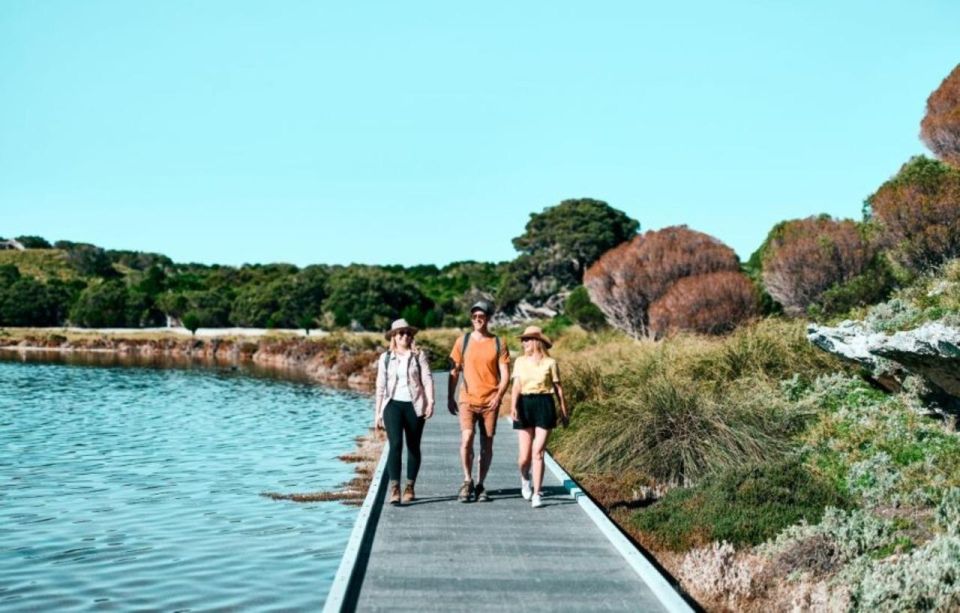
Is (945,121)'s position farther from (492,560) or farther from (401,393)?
(492,560)

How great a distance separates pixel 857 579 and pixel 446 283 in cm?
9942

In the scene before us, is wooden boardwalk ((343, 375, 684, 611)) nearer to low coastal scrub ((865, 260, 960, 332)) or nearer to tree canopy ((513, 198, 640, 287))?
low coastal scrub ((865, 260, 960, 332))

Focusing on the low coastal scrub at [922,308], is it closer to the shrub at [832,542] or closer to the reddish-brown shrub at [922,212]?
the shrub at [832,542]

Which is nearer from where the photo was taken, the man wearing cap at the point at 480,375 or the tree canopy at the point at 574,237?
the man wearing cap at the point at 480,375

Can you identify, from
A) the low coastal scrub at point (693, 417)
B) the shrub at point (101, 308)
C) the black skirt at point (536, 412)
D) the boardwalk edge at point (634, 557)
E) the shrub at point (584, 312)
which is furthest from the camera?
the shrub at point (101, 308)

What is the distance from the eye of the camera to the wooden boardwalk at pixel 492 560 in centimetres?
779

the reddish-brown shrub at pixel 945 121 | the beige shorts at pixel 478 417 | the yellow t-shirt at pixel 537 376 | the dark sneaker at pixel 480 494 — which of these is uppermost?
the reddish-brown shrub at pixel 945 121

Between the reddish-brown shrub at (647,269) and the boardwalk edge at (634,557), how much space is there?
24664mm

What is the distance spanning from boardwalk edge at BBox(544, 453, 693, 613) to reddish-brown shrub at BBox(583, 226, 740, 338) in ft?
80.9

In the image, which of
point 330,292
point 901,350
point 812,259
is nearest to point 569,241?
point 330,292

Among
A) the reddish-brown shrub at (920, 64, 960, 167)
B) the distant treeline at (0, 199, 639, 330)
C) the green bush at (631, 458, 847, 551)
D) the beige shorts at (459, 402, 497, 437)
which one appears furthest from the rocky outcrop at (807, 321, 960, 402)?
the distant treeline at (0, 199, 639, 330)

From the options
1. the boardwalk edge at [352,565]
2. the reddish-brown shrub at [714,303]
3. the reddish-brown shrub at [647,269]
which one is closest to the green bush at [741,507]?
the boardwalk edge at [352,565]

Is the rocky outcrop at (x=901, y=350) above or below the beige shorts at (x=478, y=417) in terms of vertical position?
above

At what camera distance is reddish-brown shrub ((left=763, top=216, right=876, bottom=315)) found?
3034 cm
